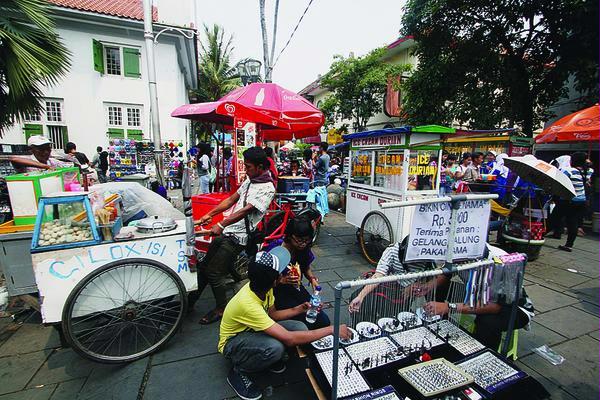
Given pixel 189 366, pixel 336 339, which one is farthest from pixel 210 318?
pixel 336 339

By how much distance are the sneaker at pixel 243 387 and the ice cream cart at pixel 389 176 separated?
303cm

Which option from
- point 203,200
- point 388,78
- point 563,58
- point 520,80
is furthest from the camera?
point 388,78

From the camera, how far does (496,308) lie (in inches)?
93.4

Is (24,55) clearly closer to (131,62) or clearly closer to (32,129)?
(131,62)

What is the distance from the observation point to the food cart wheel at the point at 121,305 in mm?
2408

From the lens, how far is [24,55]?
14.8 feet

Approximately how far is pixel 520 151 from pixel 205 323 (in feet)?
35.7

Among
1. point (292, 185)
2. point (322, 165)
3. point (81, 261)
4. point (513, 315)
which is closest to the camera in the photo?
point (513, 315)

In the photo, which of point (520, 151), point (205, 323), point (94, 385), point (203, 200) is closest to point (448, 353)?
point (205, 323)

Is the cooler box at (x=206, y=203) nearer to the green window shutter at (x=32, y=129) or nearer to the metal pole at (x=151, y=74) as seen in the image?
the metal pole at (x=151, y=74)

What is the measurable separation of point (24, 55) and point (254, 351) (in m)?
5.57

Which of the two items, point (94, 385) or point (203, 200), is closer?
point (94, 385)

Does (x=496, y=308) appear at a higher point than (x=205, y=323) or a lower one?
higher

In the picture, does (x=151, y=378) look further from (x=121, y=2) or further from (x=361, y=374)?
(x=121, y=2)
